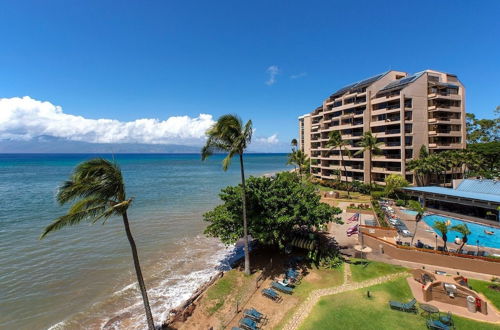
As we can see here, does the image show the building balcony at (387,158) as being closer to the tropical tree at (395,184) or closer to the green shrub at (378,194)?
the tropical tree at (395,184)

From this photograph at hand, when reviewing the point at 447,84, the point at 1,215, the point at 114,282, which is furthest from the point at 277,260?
the point at 447,84

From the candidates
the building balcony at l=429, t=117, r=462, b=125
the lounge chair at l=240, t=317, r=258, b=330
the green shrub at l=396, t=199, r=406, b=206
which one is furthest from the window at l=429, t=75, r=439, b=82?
the lounge chair at l=240, t=317, r=258, b=330

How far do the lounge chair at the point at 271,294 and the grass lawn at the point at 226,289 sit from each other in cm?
171

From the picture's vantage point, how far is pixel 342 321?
1438cm

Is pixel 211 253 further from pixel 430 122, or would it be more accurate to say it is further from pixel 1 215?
pixel 430 122

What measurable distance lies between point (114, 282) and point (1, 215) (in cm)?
3395

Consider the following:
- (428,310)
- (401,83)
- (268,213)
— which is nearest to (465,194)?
(401,83)

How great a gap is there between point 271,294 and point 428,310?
938cm

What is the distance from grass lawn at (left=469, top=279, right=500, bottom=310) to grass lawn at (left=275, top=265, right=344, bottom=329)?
28.7ft

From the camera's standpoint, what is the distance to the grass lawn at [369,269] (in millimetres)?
19219

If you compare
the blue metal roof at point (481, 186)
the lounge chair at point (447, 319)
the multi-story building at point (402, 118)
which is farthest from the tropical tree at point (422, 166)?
the lounge chair at point (447, 319)

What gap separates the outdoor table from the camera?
47.9 feet

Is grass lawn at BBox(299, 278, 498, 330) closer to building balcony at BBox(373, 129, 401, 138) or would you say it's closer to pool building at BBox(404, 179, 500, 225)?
pool building at BBox(404, 179, 500, 225)

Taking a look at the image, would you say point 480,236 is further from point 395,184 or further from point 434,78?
point 434,78
